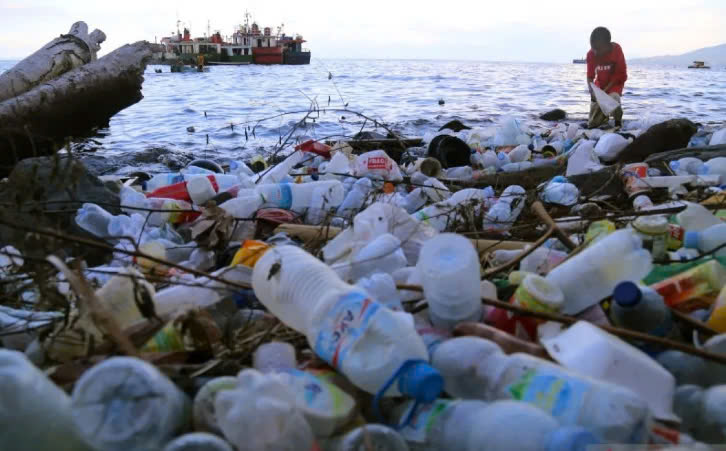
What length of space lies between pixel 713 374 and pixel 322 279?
0.89 metres

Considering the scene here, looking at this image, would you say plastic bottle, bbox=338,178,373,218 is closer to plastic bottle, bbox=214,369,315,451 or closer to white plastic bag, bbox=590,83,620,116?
plastic bottle, bbox=214,369,315,451

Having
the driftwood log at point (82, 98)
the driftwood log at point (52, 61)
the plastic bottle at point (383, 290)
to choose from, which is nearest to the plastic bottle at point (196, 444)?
the plastic bottle at point (383, 290)

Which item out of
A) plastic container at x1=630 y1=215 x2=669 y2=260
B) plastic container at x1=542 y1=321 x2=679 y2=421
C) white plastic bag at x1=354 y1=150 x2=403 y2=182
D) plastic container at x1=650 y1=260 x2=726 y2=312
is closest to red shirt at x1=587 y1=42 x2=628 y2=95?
white plastic bag at x1=354 y1=150 x2=403 y2=182

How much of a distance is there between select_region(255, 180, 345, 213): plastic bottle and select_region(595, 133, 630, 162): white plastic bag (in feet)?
9.48

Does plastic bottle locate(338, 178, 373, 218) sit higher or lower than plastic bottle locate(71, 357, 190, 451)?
lower

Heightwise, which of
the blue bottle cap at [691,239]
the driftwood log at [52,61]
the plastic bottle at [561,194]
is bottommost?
the plastic bottle at [561,194]

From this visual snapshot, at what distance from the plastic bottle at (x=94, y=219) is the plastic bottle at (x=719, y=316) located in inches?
94.7

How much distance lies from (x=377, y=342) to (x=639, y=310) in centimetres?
63

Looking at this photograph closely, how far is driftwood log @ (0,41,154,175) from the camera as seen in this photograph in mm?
7113

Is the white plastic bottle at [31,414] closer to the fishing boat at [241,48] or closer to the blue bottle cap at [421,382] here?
the blue bottle cap at [421,382]

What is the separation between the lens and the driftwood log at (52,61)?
8.05 metres

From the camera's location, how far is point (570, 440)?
35.5 inches

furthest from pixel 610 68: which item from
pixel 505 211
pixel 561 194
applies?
pixel 505 211

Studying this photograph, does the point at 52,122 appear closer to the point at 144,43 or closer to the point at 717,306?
the point at 144,43
